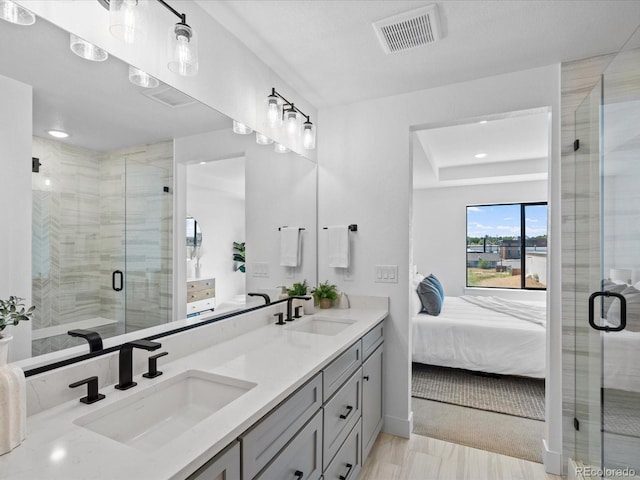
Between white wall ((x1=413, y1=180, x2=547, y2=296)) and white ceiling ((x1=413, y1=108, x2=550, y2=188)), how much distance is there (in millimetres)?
266

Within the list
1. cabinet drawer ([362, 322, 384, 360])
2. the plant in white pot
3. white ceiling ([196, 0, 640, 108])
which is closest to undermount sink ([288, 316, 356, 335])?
cabinet drawer ([362, 322, 384, 360])

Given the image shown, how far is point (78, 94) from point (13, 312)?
0.72 metres

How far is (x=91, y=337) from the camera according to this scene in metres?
1.14

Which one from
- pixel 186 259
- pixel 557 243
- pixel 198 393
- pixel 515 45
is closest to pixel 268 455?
pixel 198 393

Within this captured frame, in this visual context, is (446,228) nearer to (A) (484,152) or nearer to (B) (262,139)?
(A) (484,152)

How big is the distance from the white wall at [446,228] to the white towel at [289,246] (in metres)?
4.10

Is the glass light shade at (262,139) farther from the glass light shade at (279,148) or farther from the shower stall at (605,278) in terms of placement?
the shower stall at (605,278)

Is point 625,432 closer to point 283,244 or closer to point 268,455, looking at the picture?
point 268,455

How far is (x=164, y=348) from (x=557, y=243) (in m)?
2.17

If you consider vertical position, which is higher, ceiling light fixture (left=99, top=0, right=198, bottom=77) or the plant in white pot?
ceiling light fixture (left=99, top=0, right=198, bottom=77)

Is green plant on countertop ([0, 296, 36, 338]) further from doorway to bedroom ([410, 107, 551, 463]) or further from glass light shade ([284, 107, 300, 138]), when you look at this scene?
doorway to bedroom ([410, 107, 551, 463])

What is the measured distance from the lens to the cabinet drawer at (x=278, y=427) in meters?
1.00

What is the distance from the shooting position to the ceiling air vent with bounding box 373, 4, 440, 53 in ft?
5.38

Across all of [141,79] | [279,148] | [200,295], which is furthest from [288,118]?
[200,295]
